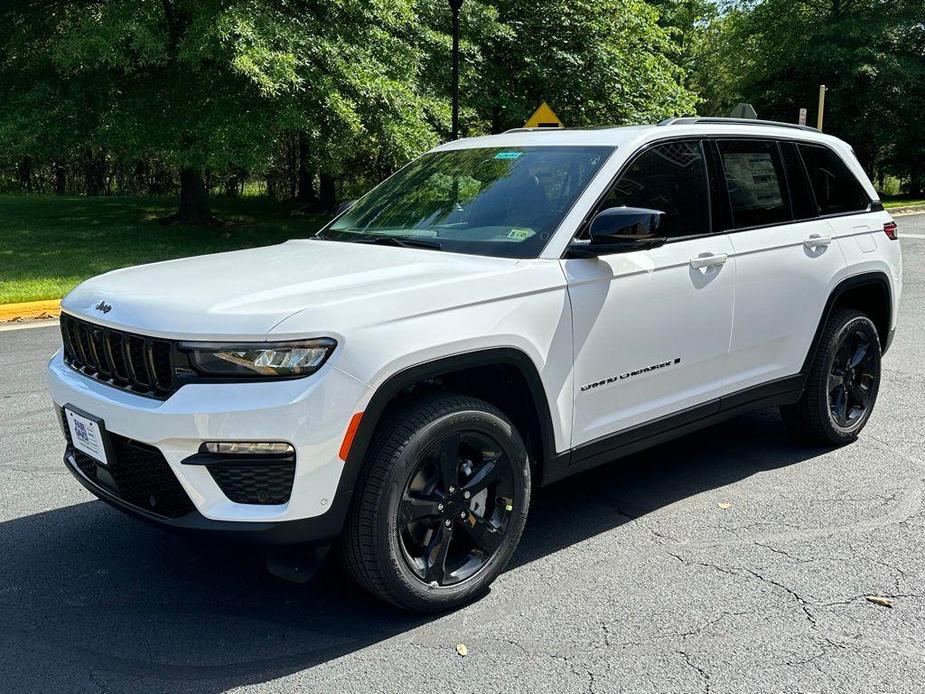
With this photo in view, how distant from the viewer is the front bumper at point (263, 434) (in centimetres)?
287

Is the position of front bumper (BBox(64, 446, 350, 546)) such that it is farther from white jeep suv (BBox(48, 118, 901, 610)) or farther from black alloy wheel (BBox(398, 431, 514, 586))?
black alloy wheel (BBox(398, 431, 514, 586))

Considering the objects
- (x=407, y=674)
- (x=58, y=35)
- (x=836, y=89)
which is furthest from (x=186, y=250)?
(x=836, y=89)

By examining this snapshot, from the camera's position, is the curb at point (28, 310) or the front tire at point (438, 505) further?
the curb at point (28, 310)

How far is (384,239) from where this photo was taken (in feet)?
13.7

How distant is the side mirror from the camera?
3645 mm

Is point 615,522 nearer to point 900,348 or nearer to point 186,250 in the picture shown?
point 900,348

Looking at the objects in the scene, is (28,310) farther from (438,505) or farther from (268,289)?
(438,505)

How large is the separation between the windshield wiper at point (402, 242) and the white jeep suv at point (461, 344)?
0.02 m

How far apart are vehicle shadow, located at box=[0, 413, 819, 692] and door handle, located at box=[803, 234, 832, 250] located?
1420 millimetres

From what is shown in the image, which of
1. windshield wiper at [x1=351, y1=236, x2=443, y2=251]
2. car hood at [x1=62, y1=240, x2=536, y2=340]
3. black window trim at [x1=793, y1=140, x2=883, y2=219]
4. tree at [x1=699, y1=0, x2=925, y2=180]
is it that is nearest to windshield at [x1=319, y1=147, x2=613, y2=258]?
windshield wiper at [x1=351, y1=236, x2=443, y2=251]

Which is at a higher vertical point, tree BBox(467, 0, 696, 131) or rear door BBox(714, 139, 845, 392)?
tree BBox(467, 0, 696, 131)

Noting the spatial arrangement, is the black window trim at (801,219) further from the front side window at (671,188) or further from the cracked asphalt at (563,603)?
the cracked asphalt at (563,603)

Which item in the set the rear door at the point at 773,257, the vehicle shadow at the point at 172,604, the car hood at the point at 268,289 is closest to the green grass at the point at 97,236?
the vehicle shadow at the point at 172,604

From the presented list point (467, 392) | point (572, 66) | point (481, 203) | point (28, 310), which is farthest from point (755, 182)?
point (572, 66)
